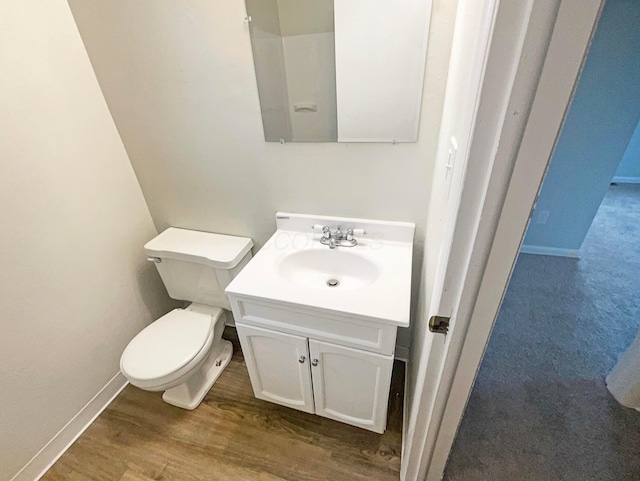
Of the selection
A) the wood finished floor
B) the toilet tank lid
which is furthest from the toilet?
the wood finished floor

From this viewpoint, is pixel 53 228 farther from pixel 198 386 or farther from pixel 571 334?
pixel 571 334

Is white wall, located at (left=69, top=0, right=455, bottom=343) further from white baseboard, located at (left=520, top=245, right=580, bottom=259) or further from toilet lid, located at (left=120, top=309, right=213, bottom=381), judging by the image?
white baseboard, located at (left=520, top=245, right=580, bottom=259)

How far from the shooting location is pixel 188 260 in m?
1.40

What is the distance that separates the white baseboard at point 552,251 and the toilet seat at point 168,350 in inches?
95.5

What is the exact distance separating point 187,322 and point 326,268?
0.73m

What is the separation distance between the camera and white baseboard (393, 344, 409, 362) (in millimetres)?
1569

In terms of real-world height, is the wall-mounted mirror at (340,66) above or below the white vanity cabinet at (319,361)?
above

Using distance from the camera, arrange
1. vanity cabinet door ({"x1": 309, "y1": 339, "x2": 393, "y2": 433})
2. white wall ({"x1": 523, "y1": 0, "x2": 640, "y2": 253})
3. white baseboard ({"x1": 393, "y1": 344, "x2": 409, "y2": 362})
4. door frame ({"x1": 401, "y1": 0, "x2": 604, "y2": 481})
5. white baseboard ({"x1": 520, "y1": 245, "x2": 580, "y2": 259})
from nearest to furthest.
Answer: door frame ({"x1": 401, "y1": 0, "x2": 604, "y2": 481})
vanity cabinet door ({"x1": 309, "y1": 339, "x2": 393, "y2": 433})
white baseboard ({"x1": 393, "y1": 344, "x2": 409, "y2": 362})
white wall ({"x1": 523, "y1": 0, "x2": 640, "y2": 253})
white baseboard ({"x1": 520, "y1": 245, "x2": 580, "y2": 259})

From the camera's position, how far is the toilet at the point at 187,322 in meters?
1.25

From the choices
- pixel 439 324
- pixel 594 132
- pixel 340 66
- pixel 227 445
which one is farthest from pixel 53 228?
pixel 594 132

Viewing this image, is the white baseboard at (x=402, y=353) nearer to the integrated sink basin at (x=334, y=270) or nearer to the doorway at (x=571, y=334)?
the doorway at (x=571, y=334)

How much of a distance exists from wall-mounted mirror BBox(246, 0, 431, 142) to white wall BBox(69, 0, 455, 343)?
41 millimetres

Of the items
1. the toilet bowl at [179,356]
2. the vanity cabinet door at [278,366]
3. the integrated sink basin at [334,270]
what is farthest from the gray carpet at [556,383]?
the toilet bowl at [179,356]

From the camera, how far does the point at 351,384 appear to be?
113cm
